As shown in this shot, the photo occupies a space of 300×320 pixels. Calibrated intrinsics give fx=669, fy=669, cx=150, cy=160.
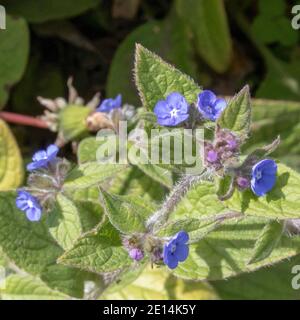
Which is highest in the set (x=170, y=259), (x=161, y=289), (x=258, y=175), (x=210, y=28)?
(x=210, y=28)

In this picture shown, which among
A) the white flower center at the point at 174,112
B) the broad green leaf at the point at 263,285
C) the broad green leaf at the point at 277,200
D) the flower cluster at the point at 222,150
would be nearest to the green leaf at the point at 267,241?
the broad green leaf at the point at 277,200

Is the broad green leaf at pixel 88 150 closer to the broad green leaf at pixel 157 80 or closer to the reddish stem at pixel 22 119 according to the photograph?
the broad green leaf at pixel 157 80

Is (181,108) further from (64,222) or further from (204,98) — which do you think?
(64,222)

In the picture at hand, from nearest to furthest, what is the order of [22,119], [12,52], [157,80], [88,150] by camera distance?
[157,80], [88,150], [22,119], [12,52]

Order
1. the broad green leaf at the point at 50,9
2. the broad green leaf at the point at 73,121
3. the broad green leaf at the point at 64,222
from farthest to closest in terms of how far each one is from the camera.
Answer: the broad green leaf at the point at 50,9 → the broad green leaf at the point at 73,121 → the broad green leaf at the point at 64,222

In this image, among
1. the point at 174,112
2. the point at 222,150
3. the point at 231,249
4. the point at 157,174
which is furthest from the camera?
the point at 157,174

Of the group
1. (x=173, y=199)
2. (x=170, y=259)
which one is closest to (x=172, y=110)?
(x=173, y=199)
